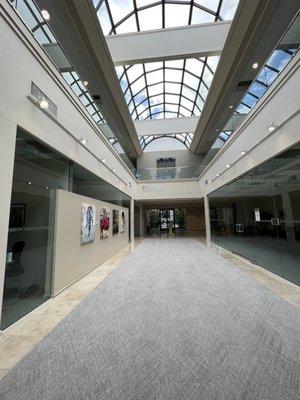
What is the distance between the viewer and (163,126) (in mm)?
15398

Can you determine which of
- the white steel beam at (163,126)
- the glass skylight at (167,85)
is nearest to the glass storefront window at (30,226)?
the glass skylight at (167,85)

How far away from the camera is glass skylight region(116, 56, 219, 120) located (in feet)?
35.2

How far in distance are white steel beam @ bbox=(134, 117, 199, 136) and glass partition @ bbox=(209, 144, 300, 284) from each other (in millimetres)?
8274

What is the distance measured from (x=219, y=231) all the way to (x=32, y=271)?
368 inches

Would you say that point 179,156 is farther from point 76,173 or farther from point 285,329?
point 285,329

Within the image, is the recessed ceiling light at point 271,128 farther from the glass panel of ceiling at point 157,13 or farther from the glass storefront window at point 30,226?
the glass panel of ceiling at point 157,13

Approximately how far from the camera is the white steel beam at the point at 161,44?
24.4 feet

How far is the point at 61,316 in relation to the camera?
3.20 metres

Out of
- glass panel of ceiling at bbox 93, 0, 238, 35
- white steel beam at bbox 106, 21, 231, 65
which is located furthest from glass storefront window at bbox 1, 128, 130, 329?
glass panel of ceiling at bbox 93, 0, 238, 35

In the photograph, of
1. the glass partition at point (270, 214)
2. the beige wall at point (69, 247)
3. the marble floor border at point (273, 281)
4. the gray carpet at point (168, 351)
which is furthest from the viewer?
the glass partition at point (270, 214)

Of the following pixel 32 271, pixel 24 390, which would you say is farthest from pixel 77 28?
pixel 24 390

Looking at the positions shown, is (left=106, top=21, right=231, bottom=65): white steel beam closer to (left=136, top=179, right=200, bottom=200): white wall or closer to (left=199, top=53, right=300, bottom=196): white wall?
(left=199, top=53, right=300, bottom=196): white wall

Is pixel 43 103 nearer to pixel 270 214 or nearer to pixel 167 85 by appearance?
→ pixel 270 214

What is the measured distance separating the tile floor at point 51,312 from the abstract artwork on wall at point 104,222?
5.09 feet
